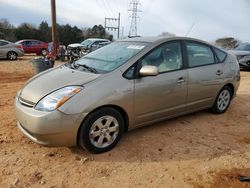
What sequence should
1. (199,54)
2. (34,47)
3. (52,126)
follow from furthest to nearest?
(34,47) → (199,54) → (52,126)

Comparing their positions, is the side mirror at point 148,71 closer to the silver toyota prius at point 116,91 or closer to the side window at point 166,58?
the silver toyota prius at point 116,91

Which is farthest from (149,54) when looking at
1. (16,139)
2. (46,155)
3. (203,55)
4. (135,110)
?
(16,139)

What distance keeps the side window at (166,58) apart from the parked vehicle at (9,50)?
15.1 m

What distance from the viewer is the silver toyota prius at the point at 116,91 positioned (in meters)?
3.31

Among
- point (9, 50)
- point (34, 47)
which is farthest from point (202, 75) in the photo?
point (34, 47)

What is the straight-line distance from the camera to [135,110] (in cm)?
388

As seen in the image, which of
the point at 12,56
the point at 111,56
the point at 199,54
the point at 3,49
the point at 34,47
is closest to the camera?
the point at 111,56

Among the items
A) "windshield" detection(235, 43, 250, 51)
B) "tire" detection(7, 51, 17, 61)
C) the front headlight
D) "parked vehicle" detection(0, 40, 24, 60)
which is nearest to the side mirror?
the front headlight

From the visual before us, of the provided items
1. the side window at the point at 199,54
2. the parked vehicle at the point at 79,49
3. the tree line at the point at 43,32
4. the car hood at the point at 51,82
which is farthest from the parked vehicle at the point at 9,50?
the tree line at the point at 43,32

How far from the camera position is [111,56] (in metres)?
4.25

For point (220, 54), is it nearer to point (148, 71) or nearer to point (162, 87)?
point (162, 87)

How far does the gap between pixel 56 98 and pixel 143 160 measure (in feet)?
4.51

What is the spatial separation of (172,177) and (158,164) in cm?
32

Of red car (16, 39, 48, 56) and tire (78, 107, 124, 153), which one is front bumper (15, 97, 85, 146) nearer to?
tire (78, 107, 124, 153)
